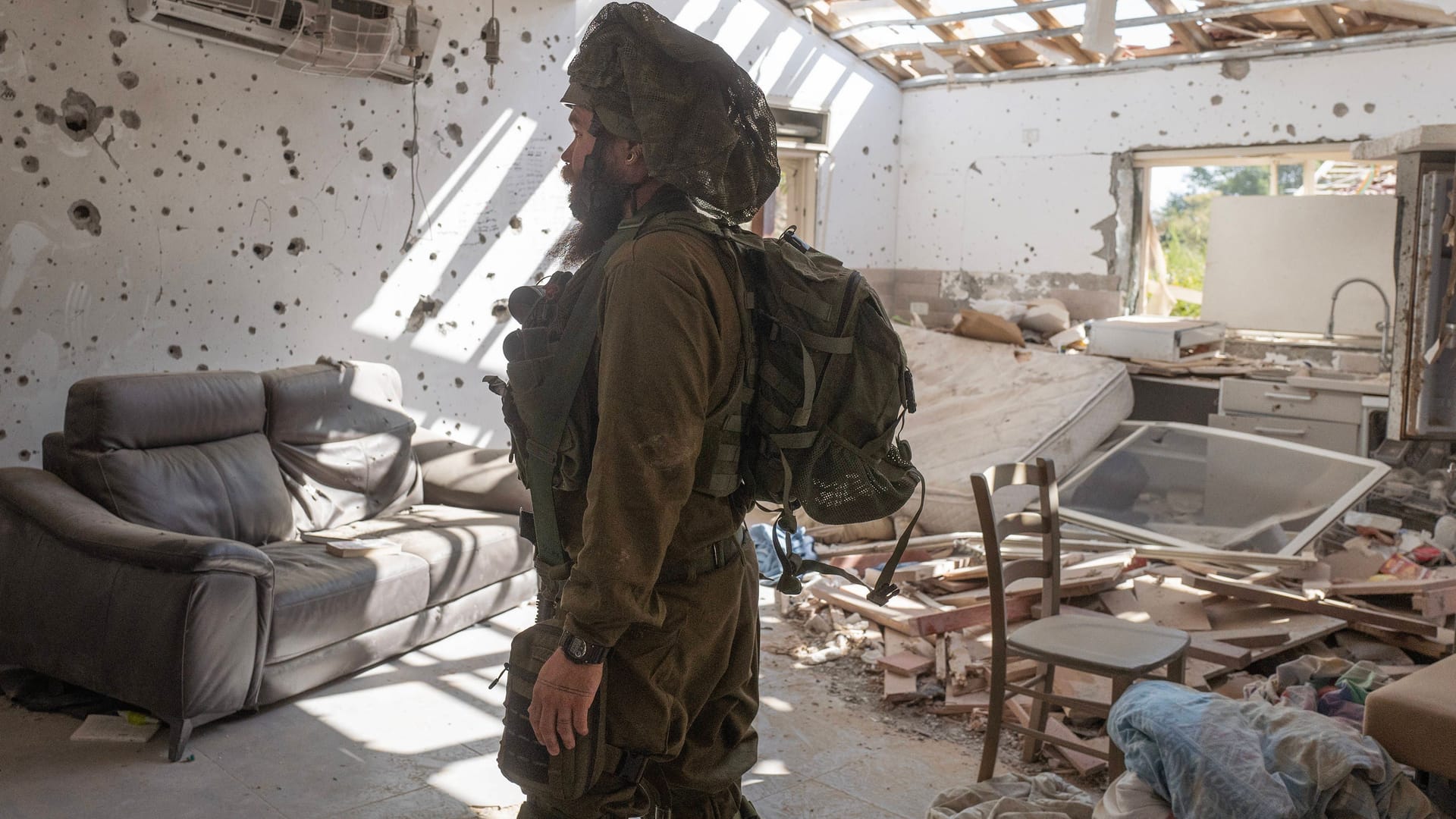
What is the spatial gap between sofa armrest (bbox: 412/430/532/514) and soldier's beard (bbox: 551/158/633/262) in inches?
121

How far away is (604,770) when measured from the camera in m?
1.71

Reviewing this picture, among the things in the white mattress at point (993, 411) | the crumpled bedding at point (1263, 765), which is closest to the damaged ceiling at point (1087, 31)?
the white mattress at point (993, 411)

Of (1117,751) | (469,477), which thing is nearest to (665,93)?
(1117,751)

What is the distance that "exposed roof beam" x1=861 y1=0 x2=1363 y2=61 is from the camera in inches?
228

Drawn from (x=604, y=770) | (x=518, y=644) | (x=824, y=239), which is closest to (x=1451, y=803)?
(x=604, y=770)

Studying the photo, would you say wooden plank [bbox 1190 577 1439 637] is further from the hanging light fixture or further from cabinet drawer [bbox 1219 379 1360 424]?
the hanging light fixture

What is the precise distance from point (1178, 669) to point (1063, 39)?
513cm

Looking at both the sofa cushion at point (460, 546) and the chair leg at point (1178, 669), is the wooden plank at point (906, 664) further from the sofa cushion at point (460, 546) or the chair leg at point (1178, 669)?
the sofa cushion at point (460, 546)

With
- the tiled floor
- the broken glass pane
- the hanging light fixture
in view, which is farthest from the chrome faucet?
the hanging light fixture

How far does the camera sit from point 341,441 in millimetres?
4738

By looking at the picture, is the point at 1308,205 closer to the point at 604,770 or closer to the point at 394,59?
the point at 394,59

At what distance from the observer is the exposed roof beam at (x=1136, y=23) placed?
5.80m

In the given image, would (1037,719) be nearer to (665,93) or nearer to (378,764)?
(378,764)

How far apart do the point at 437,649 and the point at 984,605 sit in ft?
7.09
